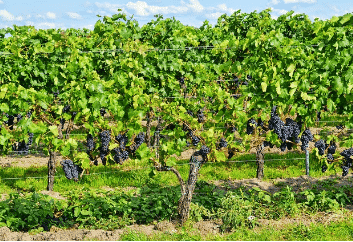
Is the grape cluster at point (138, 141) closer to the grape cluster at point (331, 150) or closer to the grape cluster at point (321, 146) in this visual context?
the grape cluster at point (321, 146)

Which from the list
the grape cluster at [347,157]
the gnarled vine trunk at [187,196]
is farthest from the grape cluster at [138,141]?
the grape cluster at [347,157]

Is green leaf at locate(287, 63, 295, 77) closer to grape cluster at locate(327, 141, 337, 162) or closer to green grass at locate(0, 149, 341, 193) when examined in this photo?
grape cluster at locate(327, 141, 337, 162)

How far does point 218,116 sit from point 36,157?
4.82m

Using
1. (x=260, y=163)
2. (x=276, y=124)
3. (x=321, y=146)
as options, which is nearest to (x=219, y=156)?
(x=276, y=124)

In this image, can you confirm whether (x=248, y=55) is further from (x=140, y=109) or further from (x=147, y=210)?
(x=147, y=210)

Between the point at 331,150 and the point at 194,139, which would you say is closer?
the point at 194,139

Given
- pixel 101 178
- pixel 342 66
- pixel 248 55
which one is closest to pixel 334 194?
pixel 342 66

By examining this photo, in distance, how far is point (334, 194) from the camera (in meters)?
5.73

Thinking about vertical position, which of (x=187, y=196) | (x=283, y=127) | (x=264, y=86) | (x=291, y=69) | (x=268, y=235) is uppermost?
(x=291, y=69)

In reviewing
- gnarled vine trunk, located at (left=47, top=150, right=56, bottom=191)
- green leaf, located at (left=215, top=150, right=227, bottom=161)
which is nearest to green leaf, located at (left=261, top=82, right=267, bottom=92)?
green leaf, located at (left=215, top=150, right=227, bottom=161)

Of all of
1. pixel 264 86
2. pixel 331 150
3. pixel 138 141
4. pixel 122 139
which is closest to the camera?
pixel 264 86

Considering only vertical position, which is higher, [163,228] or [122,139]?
[122,139]

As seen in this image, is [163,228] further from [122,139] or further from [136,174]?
[136,174]

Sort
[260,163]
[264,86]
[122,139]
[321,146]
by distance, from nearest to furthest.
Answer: [264,86], [122,139], [321,146], [260,163]
